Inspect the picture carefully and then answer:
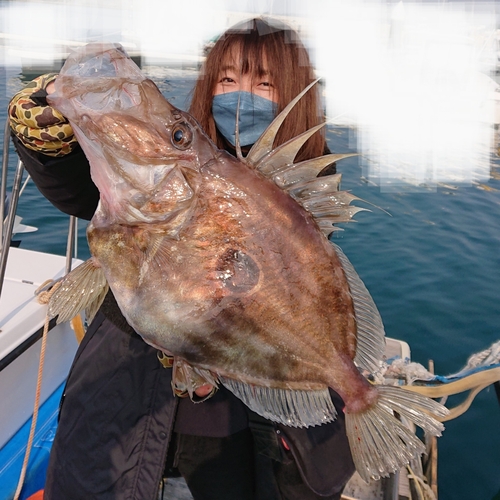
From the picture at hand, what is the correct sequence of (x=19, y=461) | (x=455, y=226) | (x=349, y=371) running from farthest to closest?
(x=455, y=226) → (x=19, y=461) → (x=349, y=371)

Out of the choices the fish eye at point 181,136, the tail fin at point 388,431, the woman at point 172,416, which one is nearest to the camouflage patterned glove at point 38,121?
the woman at point 172,416

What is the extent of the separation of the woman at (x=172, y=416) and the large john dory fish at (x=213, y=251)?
39 centimetres

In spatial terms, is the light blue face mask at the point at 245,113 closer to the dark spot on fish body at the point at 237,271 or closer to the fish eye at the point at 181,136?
the fish eye at the point at 181,136

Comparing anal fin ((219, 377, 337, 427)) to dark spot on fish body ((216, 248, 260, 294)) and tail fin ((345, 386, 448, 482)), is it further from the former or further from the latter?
dark spot on fish body ((216, 248, 260, 294))

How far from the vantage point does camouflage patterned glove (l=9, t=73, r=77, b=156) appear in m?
1.61

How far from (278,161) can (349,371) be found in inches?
30.8

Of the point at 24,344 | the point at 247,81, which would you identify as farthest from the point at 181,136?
the point at 24,344

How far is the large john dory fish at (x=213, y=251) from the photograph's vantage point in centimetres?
140

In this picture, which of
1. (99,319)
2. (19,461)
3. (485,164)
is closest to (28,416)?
(19,461)

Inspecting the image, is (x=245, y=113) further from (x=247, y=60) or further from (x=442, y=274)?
(x=442, y=274)

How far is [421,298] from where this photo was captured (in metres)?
7.34

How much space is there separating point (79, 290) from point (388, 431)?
1.20 m

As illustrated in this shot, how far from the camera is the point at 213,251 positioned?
1.41 metres

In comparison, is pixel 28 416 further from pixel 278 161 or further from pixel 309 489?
pixel 278 161
